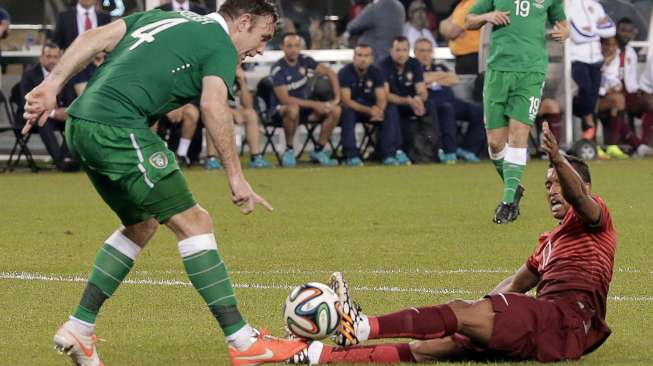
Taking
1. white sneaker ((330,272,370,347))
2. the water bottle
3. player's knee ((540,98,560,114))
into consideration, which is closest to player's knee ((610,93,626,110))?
player's knee ((540,98,560,114))

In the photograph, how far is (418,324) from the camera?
6.80 metres

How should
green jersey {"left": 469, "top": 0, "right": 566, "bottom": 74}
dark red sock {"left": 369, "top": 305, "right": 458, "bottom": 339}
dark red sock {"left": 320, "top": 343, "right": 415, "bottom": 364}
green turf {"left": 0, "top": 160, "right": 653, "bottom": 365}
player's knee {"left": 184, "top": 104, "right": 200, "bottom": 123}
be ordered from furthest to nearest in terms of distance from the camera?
player's knee {"left": 184, "top": 104, "right": 200, "bottom": 123}, green jersey {"left": 469, "top": 0, "right": 566, "bottom": 74}, green turf {"left": 0, "top": 160, "right": 653, "bottom": 365}, dark red sock {"left": 320, "top": 343, "right": 415, "bottom": 364}, dark red sock {"left": 369, "top": 305, "right": 458, "bottom": 339}

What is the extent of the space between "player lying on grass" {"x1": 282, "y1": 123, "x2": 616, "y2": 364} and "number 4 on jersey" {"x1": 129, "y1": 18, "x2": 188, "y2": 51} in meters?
1.39

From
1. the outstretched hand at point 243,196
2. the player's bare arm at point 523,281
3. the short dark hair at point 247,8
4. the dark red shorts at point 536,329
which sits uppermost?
the short dark hair at point 247,8

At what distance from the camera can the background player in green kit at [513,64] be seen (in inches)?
573

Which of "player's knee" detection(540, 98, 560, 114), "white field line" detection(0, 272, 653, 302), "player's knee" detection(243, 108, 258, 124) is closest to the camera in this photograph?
"white field line" detection(0, 272, 653, 302)

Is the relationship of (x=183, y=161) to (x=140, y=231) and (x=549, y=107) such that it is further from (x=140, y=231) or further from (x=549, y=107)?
(x=140, y=231)

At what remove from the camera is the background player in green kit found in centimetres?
1455

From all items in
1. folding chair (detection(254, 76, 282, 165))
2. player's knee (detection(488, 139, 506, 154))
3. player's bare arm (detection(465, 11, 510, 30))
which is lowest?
folding chair (detection(254, 76, 282, 165))

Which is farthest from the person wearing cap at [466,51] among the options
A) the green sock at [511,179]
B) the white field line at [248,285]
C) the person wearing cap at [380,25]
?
the white field line at [248,285]

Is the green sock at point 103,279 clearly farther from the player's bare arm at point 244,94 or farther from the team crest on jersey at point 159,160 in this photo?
the player's bare arm at point 244,94

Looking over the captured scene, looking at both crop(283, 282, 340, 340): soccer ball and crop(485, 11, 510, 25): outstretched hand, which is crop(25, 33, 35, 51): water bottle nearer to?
crop(485, 11, 510, 25): outstretched hand

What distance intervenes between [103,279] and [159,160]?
0.70m

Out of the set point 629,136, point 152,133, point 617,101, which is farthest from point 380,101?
point 152,133
